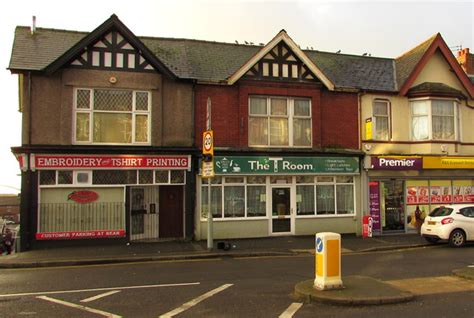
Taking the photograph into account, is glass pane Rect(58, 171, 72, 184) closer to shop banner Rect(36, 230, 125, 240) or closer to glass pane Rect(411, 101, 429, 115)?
shop banner Rect(36, 230, 125, 240)

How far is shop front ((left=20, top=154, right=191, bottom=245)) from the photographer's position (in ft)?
48.8

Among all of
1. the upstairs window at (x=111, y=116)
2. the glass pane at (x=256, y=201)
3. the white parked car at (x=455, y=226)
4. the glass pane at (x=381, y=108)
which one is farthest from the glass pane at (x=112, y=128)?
the white parked car at (x=455, y=226)

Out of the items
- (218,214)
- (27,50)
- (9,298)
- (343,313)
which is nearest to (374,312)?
(343,313)

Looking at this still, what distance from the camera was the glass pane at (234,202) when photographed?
16.8m

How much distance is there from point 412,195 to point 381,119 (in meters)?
3.64

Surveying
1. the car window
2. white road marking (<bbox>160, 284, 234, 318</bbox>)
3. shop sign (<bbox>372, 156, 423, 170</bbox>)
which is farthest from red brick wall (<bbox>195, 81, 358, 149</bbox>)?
white road marking (<bbox>160, 284, 234, 318</bbox>)

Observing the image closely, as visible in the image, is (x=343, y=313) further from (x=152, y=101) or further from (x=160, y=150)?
(x=152, y=101)

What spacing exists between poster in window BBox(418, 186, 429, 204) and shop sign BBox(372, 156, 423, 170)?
117 centimetres

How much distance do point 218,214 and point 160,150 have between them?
11.1 feet

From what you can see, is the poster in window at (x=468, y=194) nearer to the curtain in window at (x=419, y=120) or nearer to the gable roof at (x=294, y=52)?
the curtain in window at (x=419, y=120)

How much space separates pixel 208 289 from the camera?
27.9 ft

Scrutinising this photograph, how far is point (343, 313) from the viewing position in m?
6.77

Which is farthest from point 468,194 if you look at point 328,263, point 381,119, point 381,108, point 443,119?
point 328,263

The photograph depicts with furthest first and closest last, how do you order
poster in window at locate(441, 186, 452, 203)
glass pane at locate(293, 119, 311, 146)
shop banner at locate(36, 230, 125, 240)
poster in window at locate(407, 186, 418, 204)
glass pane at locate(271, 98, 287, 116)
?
poster in window at locate(441, 186, 452, 203)
poster in window at locate(407, 186, 418, 204)
glass pane at locate(293, 119, 311, 146)
glass pane at locate(271, 98, 287, 116)
shop banner at locate(36, 230, 125, 240)
